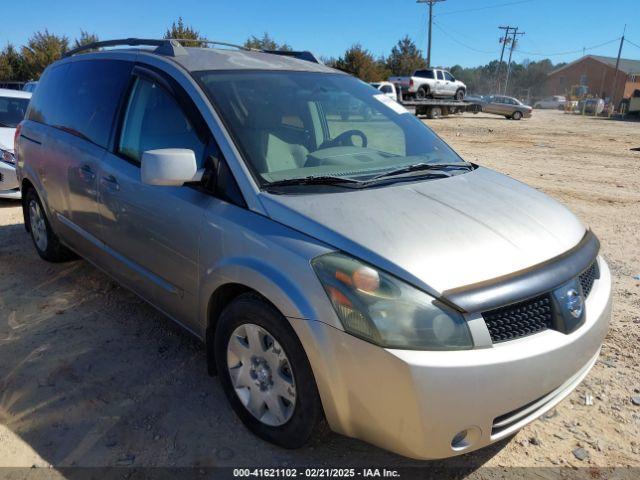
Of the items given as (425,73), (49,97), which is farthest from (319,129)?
(425,73)

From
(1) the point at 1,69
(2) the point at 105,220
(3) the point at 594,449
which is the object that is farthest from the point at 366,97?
(1) the point at 1,69

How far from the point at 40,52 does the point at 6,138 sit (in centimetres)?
3773

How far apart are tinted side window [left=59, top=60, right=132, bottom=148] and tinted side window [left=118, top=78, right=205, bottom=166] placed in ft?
0.71

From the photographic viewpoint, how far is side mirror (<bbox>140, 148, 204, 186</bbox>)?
2.48m

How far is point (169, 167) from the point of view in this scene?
97.8 inches

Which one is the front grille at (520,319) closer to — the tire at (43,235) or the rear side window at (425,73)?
the tire at (43,235)

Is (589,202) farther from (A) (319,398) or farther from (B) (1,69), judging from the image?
(B) (1,69)

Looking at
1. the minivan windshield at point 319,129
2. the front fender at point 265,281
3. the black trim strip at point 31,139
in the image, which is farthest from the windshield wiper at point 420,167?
the black trim strip at point 31,139

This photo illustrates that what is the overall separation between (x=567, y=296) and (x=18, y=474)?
251 centimetres

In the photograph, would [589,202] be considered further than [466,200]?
Yes

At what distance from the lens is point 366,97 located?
357cm

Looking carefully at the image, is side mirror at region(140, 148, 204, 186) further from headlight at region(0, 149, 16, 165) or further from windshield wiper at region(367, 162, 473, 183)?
headlight at region(0, 149, 16, 165)

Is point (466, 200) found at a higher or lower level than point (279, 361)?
higher

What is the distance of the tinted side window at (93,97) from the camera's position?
3.48 meters
